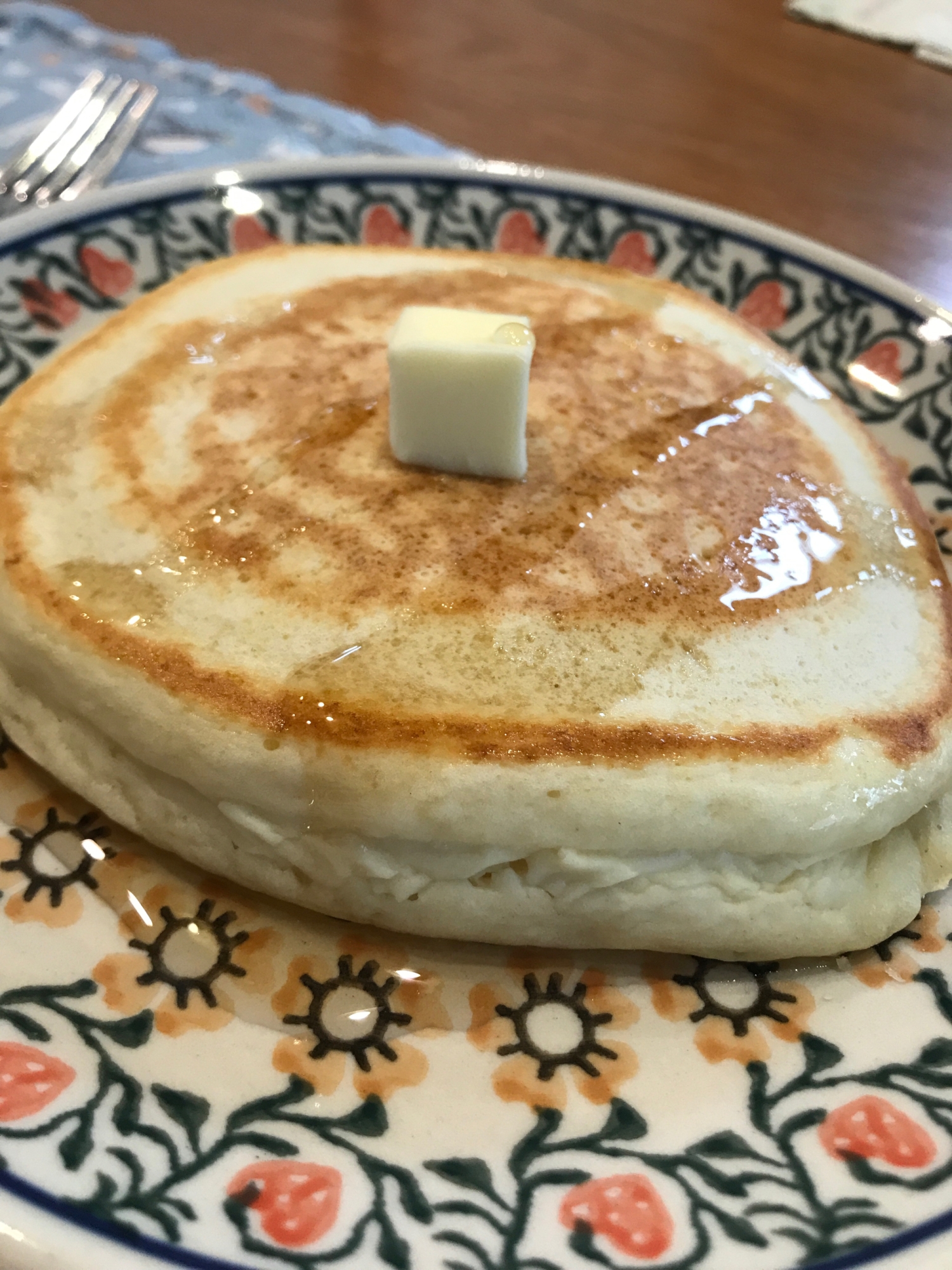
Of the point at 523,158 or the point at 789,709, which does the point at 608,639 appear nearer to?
the point at 789,709

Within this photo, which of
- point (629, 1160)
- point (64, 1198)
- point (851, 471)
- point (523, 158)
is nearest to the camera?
point (64, 1198)

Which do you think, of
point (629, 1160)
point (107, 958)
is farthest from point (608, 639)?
point (107, 958)

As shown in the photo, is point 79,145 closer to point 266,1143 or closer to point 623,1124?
point 266,1143

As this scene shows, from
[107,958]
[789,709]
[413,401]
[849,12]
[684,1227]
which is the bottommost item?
[107,958]

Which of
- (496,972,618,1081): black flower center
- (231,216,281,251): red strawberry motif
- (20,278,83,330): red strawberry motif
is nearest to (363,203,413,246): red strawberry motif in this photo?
(231,216,281,251): red strawberry motif

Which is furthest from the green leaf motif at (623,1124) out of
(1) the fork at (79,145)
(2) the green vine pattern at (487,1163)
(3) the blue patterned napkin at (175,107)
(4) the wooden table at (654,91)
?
(3) the blue patterned napkin at (175,107)

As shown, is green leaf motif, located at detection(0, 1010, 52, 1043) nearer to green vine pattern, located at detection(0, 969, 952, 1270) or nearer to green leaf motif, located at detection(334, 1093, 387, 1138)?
green vine pattern, located at detection(0, 969, 952, 1270)

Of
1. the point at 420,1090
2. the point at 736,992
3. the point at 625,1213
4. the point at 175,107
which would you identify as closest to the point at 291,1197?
the point at 420,1090
